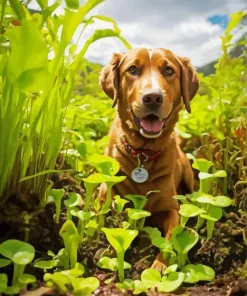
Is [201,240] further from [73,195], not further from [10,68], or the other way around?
[10,68]

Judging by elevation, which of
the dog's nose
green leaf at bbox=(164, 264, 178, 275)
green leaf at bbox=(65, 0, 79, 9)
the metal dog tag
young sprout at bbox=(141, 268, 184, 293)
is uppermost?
green leaf at bbox=(65, 0, 79, 9)

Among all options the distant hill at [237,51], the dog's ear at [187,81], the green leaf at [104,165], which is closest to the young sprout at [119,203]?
the green leaf at [104,165]

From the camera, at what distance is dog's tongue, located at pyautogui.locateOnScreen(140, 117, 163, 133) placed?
73.7 inches

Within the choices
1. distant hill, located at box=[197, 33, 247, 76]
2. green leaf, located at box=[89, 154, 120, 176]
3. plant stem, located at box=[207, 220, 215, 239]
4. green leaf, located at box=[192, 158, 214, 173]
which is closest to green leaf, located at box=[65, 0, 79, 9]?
green leaf, located at box=[89, 154, 120, 176]

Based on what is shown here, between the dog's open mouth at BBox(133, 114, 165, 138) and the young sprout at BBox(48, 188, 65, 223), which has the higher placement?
the dog's open mouth at BBox(133, 114, 165, 138)

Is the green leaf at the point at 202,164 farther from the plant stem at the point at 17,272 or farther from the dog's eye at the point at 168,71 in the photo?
the plant stem at the point at 17,272

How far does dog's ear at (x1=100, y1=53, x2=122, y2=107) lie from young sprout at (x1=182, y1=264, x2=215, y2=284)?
86 cm

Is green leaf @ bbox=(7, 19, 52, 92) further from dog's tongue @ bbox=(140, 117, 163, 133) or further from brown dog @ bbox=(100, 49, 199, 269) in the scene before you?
dog's tongue @ bbox=(140, 117, 163, 133)

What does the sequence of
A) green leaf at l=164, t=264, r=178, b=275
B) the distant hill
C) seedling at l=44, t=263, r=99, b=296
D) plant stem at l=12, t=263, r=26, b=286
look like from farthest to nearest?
1. the distant hill
2. green leaf at l=164, t=264, r=178, b=275
3. plant stem at l=12, t=263, r=26, b=286
4. seedling at l=44, t=263, r=99, b=296

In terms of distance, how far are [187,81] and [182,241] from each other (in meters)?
0.85

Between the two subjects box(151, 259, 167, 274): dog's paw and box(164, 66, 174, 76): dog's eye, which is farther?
box(164, 66, 174, 76): dog's eye

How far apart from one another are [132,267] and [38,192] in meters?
0.36

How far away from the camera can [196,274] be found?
4.33 ft

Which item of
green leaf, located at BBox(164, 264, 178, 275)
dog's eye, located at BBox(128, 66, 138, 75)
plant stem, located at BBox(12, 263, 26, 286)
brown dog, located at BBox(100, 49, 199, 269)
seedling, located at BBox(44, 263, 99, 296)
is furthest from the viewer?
dog's eye, located at BBox(128, 66, 138, 75)
